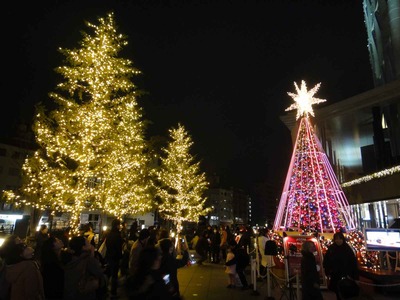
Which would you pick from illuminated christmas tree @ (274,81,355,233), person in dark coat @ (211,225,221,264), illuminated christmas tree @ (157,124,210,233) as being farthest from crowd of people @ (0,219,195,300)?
illuminated christmas tree @ (157,124,210,233)

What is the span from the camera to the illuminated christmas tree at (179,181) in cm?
3005

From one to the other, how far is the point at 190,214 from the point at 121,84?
18.4m

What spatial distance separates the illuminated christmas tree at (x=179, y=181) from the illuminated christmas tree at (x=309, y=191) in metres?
17.0

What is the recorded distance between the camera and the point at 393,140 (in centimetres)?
2073

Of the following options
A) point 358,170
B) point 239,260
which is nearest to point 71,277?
point 239,260

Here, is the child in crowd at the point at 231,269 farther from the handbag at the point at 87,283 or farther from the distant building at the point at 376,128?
the distant building at the point at 376,128

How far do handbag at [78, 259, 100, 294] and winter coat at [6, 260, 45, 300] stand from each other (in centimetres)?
48

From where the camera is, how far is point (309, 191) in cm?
1273

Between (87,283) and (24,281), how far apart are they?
0.77 metres

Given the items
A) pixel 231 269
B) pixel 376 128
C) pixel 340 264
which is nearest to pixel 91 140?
pixel 231 269

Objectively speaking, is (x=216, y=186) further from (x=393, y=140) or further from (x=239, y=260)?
(x=239, y=260)

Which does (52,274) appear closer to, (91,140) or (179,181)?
(91,140)

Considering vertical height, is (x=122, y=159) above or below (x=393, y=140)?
below

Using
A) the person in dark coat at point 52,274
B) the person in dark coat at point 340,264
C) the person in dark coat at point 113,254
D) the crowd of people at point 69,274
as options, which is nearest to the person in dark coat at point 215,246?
the person in dark coat at point 113,254
